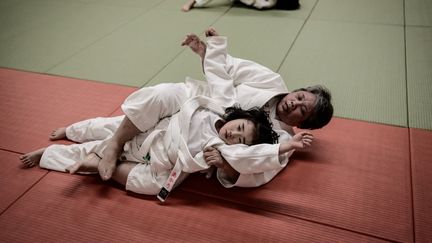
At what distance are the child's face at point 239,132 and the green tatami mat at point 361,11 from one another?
114 inches

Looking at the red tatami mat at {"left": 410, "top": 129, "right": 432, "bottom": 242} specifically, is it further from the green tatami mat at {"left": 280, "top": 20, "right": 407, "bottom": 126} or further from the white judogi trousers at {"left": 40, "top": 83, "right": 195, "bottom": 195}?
the white judogi trousers at {"left": 40, "top": 83, "right": 195, "bottom": 195}

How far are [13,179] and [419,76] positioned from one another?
11.0ft

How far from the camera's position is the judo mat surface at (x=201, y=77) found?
1.86m

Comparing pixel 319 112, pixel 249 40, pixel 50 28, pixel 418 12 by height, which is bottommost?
pixel 418 12

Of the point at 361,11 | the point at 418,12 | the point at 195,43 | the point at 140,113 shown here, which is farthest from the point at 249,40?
the point at 418,12

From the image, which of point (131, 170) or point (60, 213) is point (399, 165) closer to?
point (131, 170)

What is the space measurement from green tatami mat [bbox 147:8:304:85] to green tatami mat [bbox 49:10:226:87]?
153mm

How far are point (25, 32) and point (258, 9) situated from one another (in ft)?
9.93

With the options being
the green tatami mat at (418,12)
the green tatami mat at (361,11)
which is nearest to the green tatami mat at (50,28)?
the green tatami mat at (361,11)

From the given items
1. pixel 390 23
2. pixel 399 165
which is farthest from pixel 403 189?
pixel 390 23

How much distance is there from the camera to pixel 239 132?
77.4 inches

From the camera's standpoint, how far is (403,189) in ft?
6.61

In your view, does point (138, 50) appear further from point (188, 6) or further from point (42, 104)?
point (188, 6)

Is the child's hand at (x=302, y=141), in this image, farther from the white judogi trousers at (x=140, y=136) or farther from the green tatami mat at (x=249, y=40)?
the green tatami mat at (x=249, y=40)
